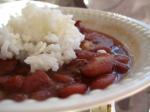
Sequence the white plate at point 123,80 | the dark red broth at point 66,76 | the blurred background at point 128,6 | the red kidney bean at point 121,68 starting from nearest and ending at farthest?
the white plate at point 123,80, the dark red broth at point 66,76, the red kidney bean at point 121,68, the blurred background at point 128,6

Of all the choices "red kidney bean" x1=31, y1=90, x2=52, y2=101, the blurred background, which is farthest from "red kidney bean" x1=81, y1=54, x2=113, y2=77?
the blurred background

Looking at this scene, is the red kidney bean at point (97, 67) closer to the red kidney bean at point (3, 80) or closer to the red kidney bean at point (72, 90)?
the red kidney bean at point (72, 90)

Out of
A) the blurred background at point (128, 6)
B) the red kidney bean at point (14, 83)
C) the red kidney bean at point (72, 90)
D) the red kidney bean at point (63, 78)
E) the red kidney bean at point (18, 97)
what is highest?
the blurred background at point (128, 6)

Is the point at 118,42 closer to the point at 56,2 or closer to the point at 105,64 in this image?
the point at 105,64

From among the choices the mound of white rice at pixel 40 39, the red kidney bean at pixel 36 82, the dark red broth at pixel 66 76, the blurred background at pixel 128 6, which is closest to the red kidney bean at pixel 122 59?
the dark red broth at pixel 66 76

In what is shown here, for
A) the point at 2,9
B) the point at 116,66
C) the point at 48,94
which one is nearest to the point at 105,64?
the point at 116,66

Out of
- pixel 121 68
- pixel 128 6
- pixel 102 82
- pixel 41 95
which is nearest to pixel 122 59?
pixel 121 68
